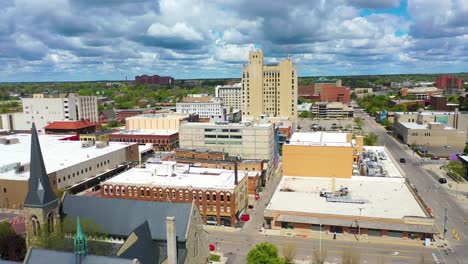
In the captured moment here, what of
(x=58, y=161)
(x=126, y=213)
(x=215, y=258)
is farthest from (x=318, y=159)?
(x=58, y=161)

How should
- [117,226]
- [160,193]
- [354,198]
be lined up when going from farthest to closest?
[354,198]
[160,193]
[117,226]

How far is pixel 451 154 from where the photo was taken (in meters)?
132

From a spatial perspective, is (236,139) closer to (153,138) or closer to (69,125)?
(153,138)

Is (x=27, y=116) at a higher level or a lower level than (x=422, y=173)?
higher

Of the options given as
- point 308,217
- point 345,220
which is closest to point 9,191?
point 308,217

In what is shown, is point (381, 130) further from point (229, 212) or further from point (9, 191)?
point (9, 191)

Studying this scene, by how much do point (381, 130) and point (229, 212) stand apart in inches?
5817

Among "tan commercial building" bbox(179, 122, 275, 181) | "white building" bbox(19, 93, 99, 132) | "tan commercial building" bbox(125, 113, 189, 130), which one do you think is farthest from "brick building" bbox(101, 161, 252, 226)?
"white building" bbox(19, 93, 99, 132)

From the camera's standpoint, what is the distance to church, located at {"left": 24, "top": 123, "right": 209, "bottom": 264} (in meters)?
34.1

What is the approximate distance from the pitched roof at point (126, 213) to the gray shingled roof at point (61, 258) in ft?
40.4

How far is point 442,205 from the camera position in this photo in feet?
263

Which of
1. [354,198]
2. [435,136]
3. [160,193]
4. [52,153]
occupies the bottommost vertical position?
[354,198]

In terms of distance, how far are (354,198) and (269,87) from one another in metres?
107

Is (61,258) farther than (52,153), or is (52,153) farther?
(52,153)
